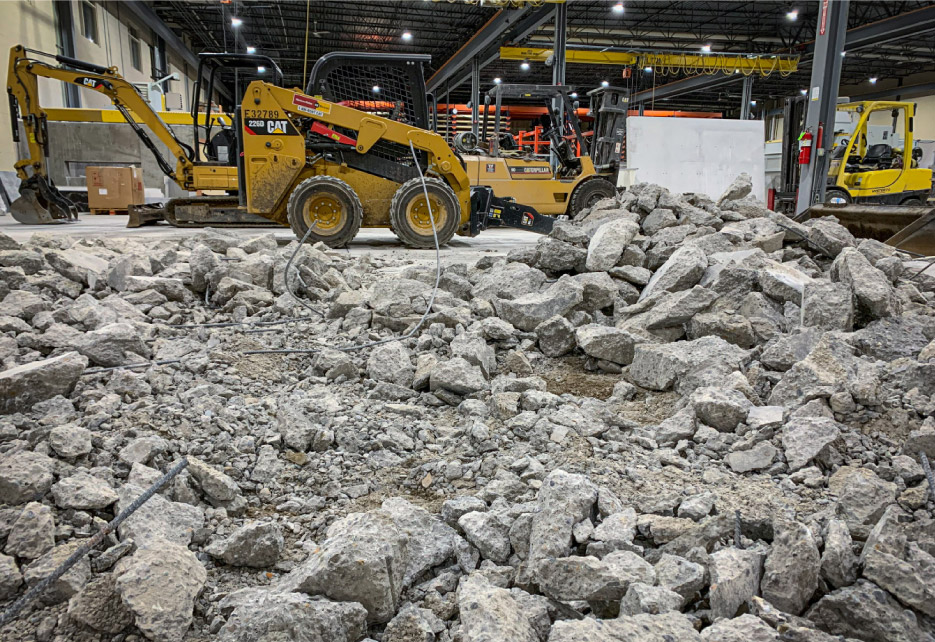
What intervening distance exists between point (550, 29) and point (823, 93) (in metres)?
12.2

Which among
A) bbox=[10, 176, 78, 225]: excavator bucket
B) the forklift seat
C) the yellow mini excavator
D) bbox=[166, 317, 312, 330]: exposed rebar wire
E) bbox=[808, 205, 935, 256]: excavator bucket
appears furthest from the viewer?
the forklift seat

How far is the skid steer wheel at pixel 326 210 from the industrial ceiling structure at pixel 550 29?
9249mm

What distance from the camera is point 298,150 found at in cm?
745

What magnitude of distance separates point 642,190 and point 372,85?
3.83 m

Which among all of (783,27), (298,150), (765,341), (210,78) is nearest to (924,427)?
(765,341)

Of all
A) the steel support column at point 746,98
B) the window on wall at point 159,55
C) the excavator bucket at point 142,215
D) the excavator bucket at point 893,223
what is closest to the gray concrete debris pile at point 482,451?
the excavator bucket at point 893,223

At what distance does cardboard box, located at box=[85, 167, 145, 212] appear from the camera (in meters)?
13.1

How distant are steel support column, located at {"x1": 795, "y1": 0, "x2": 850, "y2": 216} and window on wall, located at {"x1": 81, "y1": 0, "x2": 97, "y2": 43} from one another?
17.1 m

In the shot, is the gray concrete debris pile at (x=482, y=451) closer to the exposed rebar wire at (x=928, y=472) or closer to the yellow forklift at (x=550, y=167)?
the exposed rebar wire at (x=928, y=472)

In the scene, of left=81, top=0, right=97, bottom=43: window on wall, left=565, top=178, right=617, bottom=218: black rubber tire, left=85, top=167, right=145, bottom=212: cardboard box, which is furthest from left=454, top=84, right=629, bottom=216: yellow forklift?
left=81, top=0, right=97, bottom=43: window on wall

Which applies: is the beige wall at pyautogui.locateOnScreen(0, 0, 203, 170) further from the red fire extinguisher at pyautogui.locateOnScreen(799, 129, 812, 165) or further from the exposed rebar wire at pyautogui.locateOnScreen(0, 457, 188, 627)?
the red fire extinguisher at pyautogui.locateOnScreen(799, 129, 812, 165)

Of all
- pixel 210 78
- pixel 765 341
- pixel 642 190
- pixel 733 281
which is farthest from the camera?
pixel 210 78

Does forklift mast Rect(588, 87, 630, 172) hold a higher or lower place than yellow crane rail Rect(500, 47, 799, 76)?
lower

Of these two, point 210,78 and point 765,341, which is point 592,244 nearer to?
point 765,341
